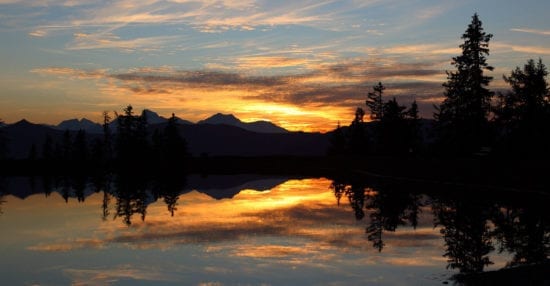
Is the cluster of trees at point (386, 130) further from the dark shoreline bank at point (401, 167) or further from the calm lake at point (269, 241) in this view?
the calm lake at point (269, 241)

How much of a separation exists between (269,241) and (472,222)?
10.6 meters

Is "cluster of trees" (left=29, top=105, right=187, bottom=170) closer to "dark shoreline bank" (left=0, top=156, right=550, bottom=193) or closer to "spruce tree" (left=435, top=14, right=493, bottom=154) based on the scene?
"dark shoreline bank" (left=0, top=156, right=550, bottom=193)

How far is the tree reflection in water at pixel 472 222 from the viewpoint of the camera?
757 inches

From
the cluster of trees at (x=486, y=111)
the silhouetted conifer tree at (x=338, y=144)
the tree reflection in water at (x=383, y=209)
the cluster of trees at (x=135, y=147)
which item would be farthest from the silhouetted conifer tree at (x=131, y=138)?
the tree reflection in water at (x=383, y=209)

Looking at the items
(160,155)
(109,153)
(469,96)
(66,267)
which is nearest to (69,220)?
(66,267)

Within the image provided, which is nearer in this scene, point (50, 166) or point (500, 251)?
point (500, 251)

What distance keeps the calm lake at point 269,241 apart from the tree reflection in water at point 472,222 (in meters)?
0.06

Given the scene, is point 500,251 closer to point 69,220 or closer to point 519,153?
point 69,220

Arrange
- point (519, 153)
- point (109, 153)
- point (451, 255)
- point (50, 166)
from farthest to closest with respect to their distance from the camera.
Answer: point (109, 153), point (50, 166), point (519, 153), point (451, 255)

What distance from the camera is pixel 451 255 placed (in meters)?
19.0

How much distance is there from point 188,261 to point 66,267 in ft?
12.1

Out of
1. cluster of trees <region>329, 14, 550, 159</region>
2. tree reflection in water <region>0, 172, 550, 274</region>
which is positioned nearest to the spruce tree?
cluster of trees <region>329, 14, 550, 159</region>

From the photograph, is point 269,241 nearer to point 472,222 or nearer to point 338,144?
point 472,222

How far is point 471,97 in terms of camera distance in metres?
66.4
